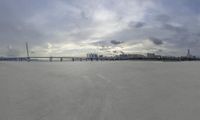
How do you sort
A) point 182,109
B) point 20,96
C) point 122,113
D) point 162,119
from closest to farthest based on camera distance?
1. point 162,119
2. point 122,113
3. point 182,109
4. point 20,96

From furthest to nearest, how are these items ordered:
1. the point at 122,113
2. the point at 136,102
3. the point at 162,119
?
the point at 136,102, the point at 122,113, the point at 162,119

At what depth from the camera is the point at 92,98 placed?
12344 millimetres

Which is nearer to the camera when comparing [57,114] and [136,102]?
[57,114]

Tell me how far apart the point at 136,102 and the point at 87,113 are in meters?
3.28

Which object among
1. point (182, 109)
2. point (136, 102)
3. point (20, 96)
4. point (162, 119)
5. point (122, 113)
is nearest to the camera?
point (162, 119)

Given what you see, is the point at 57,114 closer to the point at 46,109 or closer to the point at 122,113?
the point at 46,109

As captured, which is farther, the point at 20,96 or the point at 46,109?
the point at 20,96

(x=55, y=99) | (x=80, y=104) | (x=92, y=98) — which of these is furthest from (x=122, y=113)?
(x=55, y=99)

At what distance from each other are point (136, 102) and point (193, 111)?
8.23 feet

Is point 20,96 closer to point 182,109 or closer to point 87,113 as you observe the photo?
point 87,113

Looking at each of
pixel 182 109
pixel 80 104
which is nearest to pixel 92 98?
pixel 80 104

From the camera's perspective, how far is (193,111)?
33.1 ft

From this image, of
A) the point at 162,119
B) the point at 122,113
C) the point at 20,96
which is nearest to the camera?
the point at 162,119

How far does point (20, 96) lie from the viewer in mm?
12680
